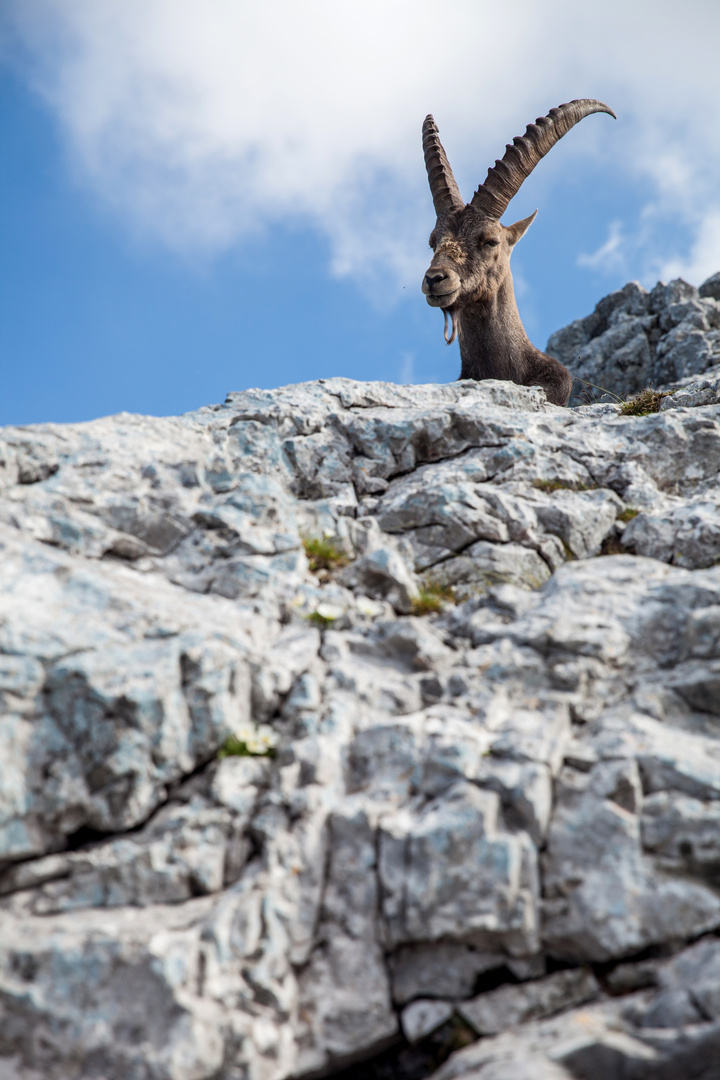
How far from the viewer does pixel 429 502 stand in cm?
620

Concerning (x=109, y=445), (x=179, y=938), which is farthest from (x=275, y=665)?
(x=109, y=445)

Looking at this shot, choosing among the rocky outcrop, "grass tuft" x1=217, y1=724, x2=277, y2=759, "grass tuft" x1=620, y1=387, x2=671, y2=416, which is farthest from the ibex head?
"grass tuft" x1=217, y1=724, x2=277, y2=759

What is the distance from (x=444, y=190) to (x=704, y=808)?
43.4 ft

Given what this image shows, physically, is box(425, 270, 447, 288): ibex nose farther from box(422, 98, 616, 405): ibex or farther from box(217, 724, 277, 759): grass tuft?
box(217, 724, 277, 759): grass tuft

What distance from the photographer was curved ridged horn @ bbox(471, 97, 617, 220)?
43.4 ft

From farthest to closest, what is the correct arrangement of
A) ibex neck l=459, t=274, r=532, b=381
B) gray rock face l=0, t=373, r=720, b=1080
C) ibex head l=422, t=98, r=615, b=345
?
ibex neck l=459, t=274, r=532, b=381
ibex head l=422, t=98, r=615, b=345
gray rock face l=0, t=373, r=720, b=1080

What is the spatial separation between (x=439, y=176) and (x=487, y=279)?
113 inches

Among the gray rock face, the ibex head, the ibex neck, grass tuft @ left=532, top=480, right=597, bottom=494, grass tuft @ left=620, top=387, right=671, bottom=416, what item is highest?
the ibex head

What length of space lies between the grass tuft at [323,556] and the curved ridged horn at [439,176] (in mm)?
10327

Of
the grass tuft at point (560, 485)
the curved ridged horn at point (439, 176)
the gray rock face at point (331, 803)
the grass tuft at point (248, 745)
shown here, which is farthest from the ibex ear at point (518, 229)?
the grass tuft at point (248, 745)

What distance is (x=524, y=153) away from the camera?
547 inches

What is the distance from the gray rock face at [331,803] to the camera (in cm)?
297

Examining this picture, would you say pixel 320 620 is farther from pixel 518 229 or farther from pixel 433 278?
pixel 518 229

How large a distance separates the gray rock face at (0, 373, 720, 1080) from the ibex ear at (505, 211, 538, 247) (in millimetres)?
9987
